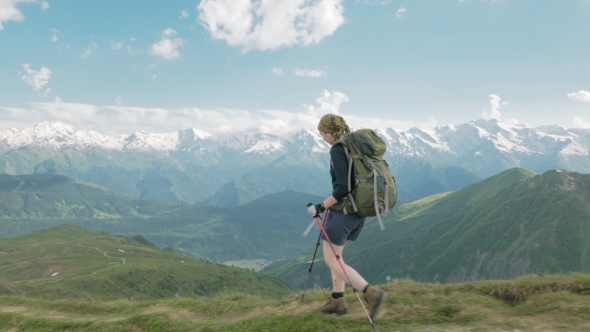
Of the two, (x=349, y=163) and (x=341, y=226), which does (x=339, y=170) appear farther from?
(x=341, y=226)

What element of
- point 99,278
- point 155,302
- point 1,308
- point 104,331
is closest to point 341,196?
point 104,331

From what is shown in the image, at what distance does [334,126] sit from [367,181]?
1.89 meters

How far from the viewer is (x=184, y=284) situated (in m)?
162

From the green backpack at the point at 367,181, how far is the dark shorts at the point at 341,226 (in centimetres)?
21

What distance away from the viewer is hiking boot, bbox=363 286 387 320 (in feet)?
30.0

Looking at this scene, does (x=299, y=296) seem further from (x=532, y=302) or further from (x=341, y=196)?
(x=532, y=302)

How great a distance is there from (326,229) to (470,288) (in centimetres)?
572

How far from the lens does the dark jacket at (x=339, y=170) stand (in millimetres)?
8734

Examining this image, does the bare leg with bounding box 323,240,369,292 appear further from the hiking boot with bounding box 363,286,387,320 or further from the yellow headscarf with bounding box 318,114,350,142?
the yellow headscarf with bounding box 318,114,350,142

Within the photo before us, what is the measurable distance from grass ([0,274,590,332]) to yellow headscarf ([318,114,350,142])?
16.5ft

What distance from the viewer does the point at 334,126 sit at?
9.66 m

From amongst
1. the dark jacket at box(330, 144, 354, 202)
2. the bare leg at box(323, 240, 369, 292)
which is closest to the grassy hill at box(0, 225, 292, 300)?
the bare leg at box(323, 240, 369, 292)

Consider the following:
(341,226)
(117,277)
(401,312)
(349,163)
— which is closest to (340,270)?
(341,226)

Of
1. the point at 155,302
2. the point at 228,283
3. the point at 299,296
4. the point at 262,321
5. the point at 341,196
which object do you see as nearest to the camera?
the point at 341,196
